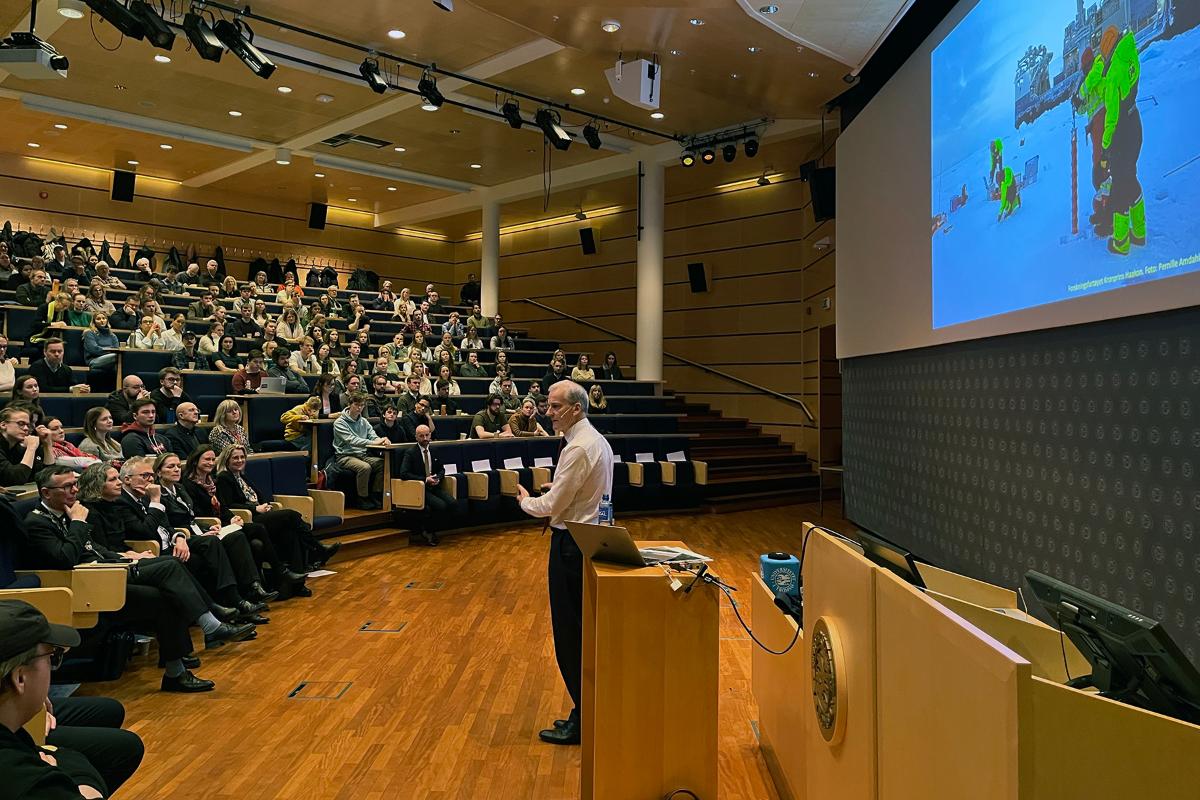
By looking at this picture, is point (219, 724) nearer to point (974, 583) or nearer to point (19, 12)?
point (974, 583)

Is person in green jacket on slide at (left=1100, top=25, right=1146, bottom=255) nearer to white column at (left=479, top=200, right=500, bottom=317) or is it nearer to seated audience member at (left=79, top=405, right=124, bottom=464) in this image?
seated audience member at (left=79, top=405, right=124, bottom=464)

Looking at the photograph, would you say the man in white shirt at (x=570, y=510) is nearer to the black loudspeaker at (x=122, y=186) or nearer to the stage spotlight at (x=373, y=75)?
the stage spotlight at (x=373, y=75)

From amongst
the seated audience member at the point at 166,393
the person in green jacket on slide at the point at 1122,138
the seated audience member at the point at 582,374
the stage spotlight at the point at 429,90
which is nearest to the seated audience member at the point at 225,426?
the seated audience member at the point at 166,393

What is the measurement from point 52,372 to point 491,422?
3.50 meters

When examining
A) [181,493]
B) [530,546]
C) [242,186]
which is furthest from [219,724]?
[242,186]

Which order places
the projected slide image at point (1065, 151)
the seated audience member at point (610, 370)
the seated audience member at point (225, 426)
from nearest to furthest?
the projected slide image at point (1065, 151) < the seated audience member at point (225, 426) < the seated audience member at point (610, 370)

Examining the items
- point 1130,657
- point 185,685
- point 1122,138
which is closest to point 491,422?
point 185,685

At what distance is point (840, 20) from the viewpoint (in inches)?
192

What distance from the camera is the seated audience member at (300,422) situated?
243 inches

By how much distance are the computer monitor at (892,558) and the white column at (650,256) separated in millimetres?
8602

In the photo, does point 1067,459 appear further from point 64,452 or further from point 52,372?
point 52,372

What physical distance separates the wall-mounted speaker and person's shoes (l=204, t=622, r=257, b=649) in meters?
9.04

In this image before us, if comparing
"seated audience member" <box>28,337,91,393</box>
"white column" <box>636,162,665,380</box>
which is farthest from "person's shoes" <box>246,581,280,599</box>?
"white column" <box>636,162,665,380</box>

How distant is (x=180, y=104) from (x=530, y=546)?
6925 mm
